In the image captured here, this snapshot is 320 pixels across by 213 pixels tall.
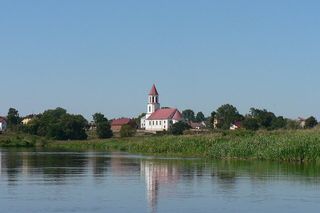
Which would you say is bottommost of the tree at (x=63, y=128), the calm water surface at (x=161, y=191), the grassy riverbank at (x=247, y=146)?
the calm water surface at (x=161, y=191)

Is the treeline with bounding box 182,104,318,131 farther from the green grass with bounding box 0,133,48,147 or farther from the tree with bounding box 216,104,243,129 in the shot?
the green grass with bounding box 0,133,48,147

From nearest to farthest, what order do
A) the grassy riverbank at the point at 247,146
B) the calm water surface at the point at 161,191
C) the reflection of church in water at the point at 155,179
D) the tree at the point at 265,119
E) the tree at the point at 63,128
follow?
1. the calm water surface at the point at 161,191
2. the reflection of church in water at the point at 155,179
3. the grassy riverbank at the point at 247,146
4. the tree at the point at 63,128
5. the tree at the point at 265,119

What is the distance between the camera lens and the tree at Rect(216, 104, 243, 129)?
177m

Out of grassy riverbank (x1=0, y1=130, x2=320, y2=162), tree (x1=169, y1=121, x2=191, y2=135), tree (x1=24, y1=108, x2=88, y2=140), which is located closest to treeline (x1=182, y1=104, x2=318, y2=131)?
tree (x1=169, y1=121, x2=191, y2=135)

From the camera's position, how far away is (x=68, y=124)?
5595 inches

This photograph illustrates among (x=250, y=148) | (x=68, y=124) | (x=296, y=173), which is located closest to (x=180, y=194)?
(x=296, y=173)

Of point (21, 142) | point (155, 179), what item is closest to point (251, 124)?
point (21, 142)

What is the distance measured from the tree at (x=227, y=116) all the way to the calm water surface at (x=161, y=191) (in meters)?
132

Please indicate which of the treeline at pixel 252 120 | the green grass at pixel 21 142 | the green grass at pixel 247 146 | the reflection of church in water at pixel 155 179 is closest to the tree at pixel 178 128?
the treeline at pixel 252 120

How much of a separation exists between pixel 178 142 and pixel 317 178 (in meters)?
41.0

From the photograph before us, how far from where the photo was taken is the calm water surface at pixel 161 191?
80.9ft

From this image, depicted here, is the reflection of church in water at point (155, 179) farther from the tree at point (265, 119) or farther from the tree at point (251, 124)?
the tree at point (265, 119)

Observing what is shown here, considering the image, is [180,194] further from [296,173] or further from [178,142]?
[178,142]

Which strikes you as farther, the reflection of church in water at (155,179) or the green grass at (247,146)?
the green grass at (247,146)
